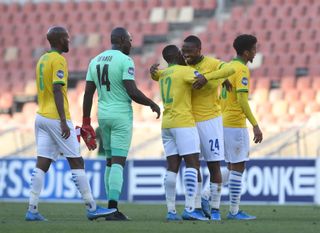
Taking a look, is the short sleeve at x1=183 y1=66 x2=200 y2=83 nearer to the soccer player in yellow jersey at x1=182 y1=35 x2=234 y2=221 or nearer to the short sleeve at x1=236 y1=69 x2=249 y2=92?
the soccer player in yellow jersey at x1=182 y1=35 x2=234 y2=221

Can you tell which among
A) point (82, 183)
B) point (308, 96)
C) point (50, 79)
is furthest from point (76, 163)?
point (308, 96)

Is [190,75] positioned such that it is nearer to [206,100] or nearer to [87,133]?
[206,100]

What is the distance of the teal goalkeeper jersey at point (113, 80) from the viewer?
10.7m

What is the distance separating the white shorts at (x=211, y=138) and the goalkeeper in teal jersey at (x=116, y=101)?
25.4 inches

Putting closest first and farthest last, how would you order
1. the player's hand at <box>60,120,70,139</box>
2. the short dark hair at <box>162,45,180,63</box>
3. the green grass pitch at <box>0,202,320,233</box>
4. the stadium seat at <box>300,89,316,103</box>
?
the green grass pitch at <box>0,202,320,233</box> → the player's hand at <box>60,120,70,139</box> → the short dark hair at <box>162,45,180,63</box> → the stadium seat at <box>300,89,316,103</box>

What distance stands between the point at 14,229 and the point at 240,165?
10.6 feet

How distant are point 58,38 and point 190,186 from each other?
209cm

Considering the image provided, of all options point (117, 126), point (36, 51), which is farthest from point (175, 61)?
point (36, 51)

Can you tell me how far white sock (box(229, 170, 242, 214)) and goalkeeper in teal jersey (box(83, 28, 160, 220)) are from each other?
1426 millimetres

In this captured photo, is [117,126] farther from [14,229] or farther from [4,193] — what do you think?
[4,193]

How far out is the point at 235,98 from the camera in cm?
1156

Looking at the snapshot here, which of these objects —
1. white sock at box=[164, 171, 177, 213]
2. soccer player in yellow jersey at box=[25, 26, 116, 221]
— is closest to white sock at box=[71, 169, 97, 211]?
soccer player in yellow jersey at box=[25, 26, 116, 221]

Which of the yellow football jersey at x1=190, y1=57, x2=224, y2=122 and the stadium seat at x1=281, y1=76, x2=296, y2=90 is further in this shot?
the stadium seat at x1=281, y1=76, x2=296, y2=90

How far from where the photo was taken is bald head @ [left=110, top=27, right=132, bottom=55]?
10.8 meters
